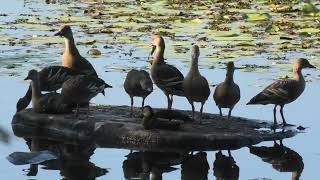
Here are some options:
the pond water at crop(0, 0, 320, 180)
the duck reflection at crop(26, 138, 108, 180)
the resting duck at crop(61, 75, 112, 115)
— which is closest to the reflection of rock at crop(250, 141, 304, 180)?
the pond water at crop(0, 0, 320, 180)

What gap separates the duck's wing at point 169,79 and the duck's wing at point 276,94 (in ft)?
3.41

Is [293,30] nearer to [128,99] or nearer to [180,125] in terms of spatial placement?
[128,99]

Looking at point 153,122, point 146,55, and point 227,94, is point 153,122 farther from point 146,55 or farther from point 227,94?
point 146,55

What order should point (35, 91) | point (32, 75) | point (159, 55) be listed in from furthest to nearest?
point (159, 55)
point (32, 75)
point (35, 91)

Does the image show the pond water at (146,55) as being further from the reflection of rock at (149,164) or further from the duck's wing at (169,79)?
the duck's wing at (169,79)

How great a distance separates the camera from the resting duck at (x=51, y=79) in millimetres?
12031

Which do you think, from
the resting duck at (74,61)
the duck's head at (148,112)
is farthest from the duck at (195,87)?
the resting duck at (74,61)

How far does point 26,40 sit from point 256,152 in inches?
380

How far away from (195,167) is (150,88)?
80.0 inches

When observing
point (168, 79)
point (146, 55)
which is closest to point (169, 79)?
point (168, 79)

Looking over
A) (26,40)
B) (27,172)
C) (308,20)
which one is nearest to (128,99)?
(27,172)

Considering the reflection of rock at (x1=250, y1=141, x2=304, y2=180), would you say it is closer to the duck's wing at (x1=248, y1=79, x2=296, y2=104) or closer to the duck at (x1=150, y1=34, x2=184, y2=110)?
the duck's wing at (x1=248, y1=79, x2=296, y2=104)

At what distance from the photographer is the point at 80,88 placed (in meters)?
11.1

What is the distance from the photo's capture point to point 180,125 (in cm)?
1067
